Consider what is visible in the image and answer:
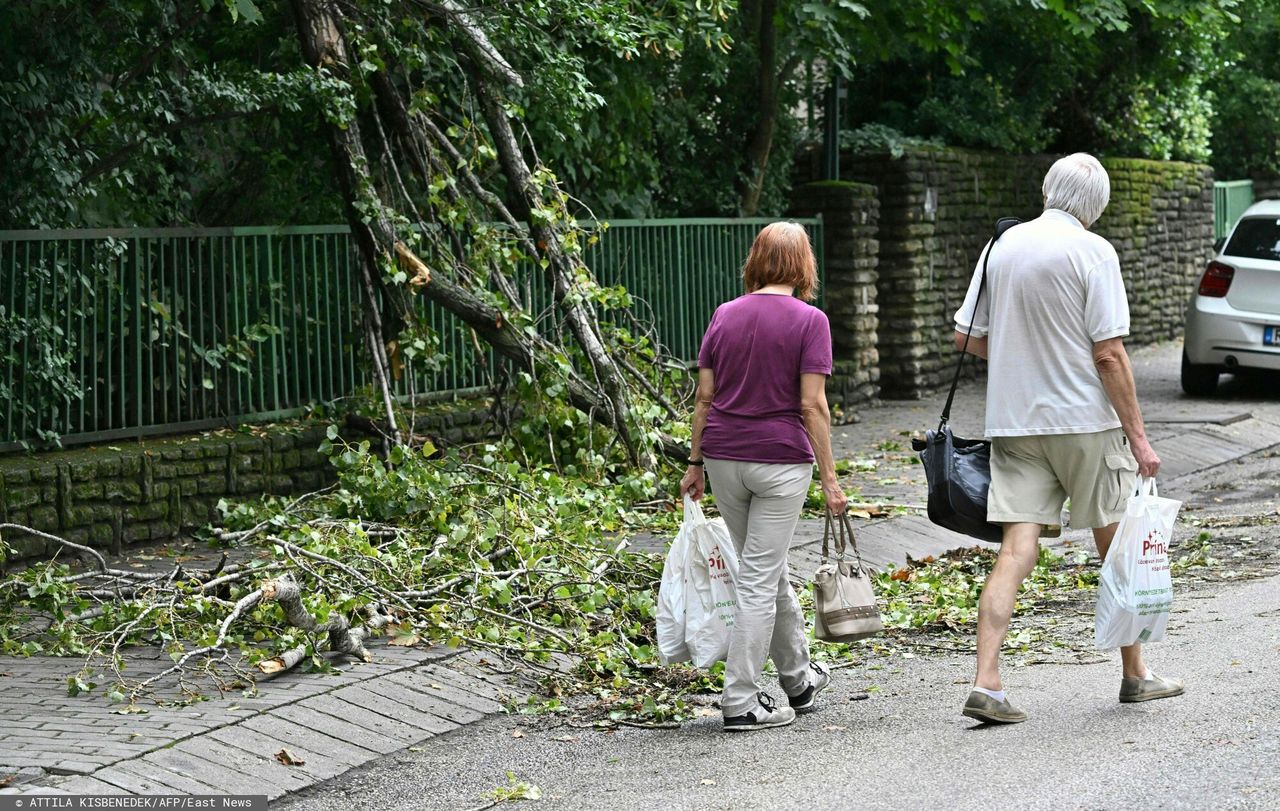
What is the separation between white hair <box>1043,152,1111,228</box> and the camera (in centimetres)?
567

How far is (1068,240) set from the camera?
5.55m

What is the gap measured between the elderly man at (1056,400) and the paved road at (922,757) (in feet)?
0.78

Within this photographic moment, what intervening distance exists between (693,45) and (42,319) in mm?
6989

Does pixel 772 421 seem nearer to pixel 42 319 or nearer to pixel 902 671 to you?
pixel 902 671

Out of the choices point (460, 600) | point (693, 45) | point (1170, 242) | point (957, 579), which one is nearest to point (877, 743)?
point (460, 600)

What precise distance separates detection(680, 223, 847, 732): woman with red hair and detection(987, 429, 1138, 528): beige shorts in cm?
56

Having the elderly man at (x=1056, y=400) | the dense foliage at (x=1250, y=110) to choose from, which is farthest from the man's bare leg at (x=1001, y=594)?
the dense foliage at (x=1250, y=110)

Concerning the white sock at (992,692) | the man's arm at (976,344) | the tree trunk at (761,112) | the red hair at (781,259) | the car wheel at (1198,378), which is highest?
the tree trunk at (761,112)

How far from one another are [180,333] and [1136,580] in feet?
19.3

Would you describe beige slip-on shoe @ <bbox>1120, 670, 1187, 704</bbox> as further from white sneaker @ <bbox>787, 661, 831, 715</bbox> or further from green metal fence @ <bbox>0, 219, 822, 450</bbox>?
green metal fence @ <bbox>0, 219, 822, 450</bbox>

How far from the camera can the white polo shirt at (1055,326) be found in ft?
18.1

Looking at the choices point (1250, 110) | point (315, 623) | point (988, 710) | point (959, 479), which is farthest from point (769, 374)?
point (1250, 110)

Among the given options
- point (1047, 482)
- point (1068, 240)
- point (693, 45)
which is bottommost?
point (1047, 482)

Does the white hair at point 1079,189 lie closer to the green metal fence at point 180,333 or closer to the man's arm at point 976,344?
the man's arm at point 976,344
